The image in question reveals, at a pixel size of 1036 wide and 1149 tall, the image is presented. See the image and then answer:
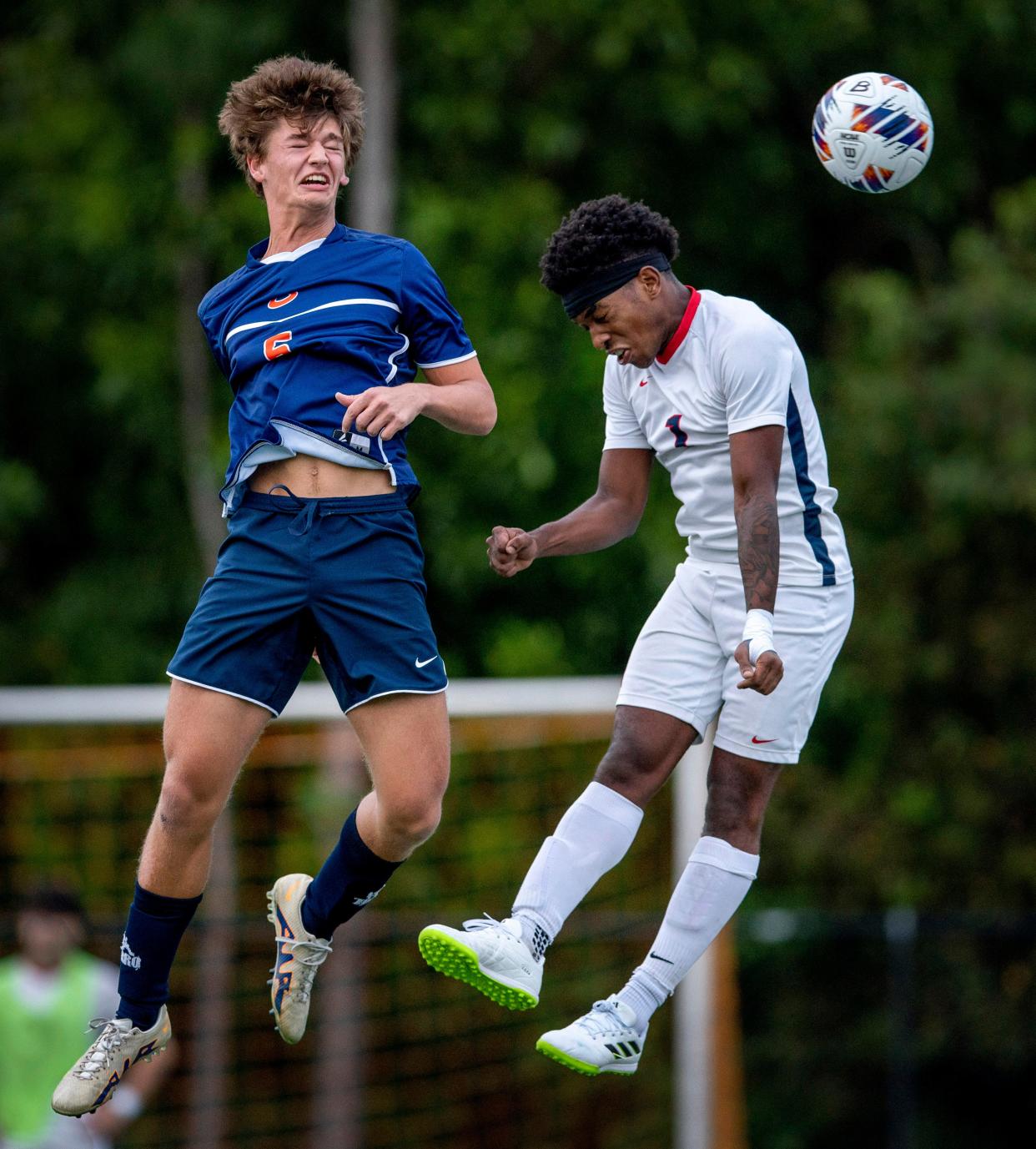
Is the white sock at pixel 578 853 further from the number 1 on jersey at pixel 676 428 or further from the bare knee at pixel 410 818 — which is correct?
the number 1 on jersey at pixel 676 428

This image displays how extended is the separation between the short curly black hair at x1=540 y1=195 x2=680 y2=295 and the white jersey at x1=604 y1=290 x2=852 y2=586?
196 millimetres

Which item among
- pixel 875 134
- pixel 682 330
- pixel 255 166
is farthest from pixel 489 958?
pixel 875 134

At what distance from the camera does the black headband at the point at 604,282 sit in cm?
473

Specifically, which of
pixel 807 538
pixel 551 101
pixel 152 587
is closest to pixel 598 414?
pixel 551 101

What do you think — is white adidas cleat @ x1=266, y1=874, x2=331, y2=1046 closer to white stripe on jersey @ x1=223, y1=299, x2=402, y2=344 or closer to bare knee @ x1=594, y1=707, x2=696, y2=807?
bare knee @ x1=594, y1=707, x2=696, y2=807

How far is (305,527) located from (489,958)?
111 centimetres

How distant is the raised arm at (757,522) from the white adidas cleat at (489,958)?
0.84 metres

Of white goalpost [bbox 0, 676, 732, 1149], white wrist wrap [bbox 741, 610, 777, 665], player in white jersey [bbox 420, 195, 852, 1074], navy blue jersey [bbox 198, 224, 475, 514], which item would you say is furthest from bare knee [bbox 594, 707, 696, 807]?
white goalpost [bbox 0, 676, 732, 1149]

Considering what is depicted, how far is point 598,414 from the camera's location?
1265 centimetres

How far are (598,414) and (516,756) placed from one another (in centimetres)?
278

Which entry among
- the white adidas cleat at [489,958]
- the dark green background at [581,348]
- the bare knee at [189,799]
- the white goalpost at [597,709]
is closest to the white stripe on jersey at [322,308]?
the bare knee at [189,799]

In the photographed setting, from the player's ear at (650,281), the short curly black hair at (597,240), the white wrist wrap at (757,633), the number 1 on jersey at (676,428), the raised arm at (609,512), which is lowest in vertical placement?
the white wrist wrap at (757,633)

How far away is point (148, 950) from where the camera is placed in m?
4.73

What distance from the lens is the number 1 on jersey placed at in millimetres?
4887
